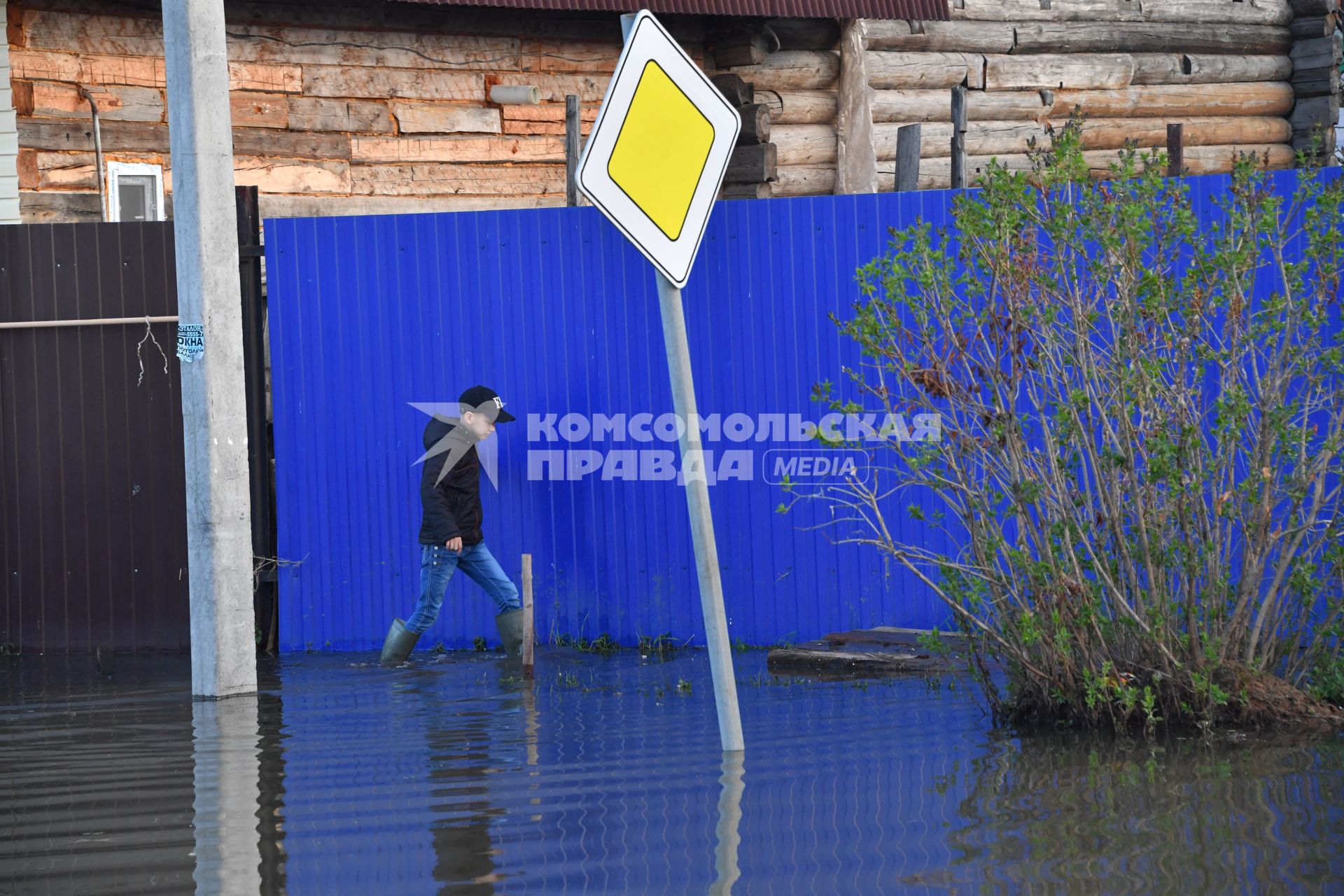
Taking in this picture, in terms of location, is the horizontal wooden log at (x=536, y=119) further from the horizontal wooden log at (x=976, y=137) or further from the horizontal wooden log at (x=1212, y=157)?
the horizontal wooden log at (x=1212, y=157)

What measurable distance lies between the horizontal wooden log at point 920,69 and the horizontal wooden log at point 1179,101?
38.1 inches

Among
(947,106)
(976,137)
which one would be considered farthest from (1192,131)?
(947,106)

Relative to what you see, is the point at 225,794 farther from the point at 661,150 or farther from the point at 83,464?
the point at 83,464

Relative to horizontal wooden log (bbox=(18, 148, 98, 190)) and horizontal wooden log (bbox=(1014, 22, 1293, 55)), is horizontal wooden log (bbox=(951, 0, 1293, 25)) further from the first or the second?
horizontal wooden log (bbox=(18, 148, 98, 190))

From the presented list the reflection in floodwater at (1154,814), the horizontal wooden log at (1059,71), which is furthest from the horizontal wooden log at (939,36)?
the reflection in floodwater at (1154,814)

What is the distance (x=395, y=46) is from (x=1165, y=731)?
8622mm

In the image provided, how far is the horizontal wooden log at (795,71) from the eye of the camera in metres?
13.3

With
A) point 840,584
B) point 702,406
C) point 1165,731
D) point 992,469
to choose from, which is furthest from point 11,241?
point 1165,731

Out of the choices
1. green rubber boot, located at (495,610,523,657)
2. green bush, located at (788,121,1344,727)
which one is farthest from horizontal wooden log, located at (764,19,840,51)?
green bush, located at (788,121,1344,727)

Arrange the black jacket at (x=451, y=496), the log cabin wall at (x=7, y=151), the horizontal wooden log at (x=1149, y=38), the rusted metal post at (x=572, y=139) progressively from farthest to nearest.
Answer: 1. the horizontal wooden log at (x=1149, y=38)
2. the log cabin wall at (x=7, y=151)
3. the rusted metal post at (x=572, y=139)
4. the black jacket at (x=451, y=496)

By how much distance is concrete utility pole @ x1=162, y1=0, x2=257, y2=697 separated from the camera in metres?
8.19

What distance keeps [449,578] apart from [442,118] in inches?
187

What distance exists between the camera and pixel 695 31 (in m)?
13.3

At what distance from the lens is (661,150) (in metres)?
5.48
